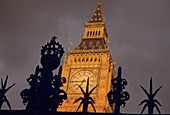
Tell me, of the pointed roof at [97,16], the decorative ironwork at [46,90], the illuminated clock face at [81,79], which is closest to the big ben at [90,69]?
the illuminated clock face at [81,79]

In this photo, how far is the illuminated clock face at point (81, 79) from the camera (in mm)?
77938

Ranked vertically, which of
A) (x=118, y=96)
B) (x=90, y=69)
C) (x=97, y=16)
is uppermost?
(x=97, y=16)

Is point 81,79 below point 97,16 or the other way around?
below

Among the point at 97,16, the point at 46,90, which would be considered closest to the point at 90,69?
the point at 97,16

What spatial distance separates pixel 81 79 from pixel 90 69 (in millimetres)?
2880

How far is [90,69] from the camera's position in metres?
80.0

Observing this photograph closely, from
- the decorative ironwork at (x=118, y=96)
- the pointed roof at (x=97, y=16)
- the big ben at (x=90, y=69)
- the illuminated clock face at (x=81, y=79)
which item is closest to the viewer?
the decorative ironwork at (x=118, y=96)

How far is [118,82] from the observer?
21172mm

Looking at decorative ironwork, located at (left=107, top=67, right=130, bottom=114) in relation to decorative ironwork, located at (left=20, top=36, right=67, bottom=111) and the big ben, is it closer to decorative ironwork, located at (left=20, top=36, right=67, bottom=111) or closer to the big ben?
decorative ironwork, located at (left=20, top=36, right=67, bottom=111)

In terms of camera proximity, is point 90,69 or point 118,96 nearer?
point 118,96

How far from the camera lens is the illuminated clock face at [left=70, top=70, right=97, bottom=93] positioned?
77938 millimetres

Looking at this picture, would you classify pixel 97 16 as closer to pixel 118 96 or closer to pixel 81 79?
pixel 81 79

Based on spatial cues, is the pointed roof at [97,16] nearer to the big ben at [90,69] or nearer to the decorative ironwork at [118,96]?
the big ben at [90,69]

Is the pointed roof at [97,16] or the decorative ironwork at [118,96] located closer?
the decorative ironwork at [118,96]
